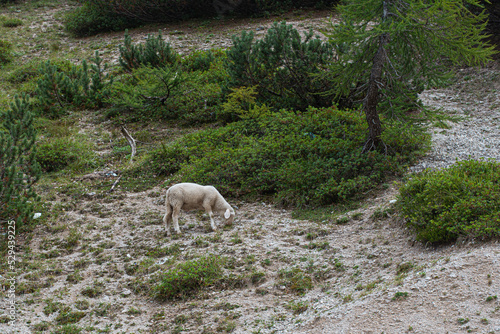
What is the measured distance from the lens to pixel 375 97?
9.75 m

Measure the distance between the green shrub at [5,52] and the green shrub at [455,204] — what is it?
2106 cm

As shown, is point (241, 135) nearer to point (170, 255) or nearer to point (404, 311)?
point (170, 255)

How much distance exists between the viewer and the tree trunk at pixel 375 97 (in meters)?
9.35

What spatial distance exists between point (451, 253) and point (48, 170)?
1086 cm

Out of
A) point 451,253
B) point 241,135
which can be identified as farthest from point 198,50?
point 451,253

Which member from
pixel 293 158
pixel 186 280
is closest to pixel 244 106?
pixel 293 158

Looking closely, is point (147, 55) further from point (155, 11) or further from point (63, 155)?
point (155, 11)

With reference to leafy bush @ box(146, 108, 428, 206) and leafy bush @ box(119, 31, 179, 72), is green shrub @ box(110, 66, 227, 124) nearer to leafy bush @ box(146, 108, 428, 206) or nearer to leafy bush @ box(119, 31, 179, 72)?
leafy bush @ box(119, 31, 179, 72)

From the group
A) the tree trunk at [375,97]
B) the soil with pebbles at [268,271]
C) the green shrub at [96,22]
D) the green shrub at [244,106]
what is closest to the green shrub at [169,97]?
the green shrub at [244,106]

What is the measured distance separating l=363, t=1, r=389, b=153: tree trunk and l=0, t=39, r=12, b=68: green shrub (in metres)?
19.1

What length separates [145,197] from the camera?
10930mm

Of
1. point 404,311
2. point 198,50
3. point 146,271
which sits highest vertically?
point 198,50

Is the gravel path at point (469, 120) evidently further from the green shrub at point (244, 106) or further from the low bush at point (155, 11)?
the low bush at point (155, 11)

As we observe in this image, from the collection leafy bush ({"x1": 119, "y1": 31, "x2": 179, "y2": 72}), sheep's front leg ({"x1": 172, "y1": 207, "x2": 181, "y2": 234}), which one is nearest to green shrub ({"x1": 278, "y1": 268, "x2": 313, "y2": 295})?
sheep's front leg ({"x1": 172, "y1": 207, "x2": 181, "y2": 234})
